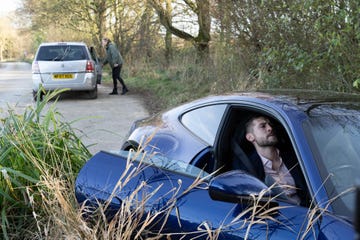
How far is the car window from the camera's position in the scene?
2975mm

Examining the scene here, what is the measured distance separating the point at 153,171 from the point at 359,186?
2.08 metres

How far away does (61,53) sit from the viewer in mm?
13266

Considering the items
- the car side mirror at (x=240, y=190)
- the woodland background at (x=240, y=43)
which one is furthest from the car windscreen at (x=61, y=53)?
the car side mirror at (x=240, y=190)

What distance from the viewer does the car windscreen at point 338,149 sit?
6.55 feet

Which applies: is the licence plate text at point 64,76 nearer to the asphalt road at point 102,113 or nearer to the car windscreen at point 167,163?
the asphalt road at point 102,113

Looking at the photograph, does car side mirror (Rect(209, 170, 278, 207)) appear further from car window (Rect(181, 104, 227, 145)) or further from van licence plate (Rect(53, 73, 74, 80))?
van licence plate (Rect(53, 73, 74, 80))

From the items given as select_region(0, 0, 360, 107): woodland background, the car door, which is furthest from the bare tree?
the car door

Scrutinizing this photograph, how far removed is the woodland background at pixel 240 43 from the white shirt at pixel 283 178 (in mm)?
2662

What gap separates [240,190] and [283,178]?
656 mm

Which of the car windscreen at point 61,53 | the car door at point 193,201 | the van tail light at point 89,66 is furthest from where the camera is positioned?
the van tail light at point 89,66

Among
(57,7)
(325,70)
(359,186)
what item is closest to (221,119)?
(359,186)

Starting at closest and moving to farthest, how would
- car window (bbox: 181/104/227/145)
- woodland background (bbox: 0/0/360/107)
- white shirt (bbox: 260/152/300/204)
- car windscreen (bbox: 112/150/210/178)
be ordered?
white shirt (bbox: 260/152/300/204) < car windscreen (bbox: 112/150/210/178) < car window (bbox: 181/104/227/145) < woodland background (bbox: 0/0/360/107)

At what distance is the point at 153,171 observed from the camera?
263 cm

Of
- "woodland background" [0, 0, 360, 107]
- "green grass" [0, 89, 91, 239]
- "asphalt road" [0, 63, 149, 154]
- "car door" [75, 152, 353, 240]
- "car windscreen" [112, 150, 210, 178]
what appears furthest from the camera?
"asphalt road" [0, 63, 149, 154]
